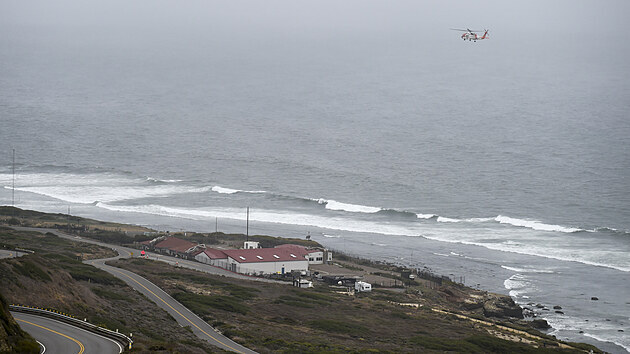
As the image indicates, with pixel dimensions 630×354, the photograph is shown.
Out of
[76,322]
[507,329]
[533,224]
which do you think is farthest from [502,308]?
[533,224]

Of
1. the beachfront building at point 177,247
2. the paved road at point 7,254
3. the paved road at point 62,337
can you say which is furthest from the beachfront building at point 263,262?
the paved road at point 62,337

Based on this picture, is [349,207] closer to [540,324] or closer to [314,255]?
[314,255]

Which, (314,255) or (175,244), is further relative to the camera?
(175,244)

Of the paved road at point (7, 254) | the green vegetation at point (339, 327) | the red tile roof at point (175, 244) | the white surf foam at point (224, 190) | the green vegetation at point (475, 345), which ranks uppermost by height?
the white surf foam at point (224, 190)

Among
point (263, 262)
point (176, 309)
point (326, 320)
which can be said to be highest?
point (263, 262)

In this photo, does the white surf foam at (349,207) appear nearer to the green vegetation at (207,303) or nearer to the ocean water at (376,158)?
the ocean water at (376,158)
